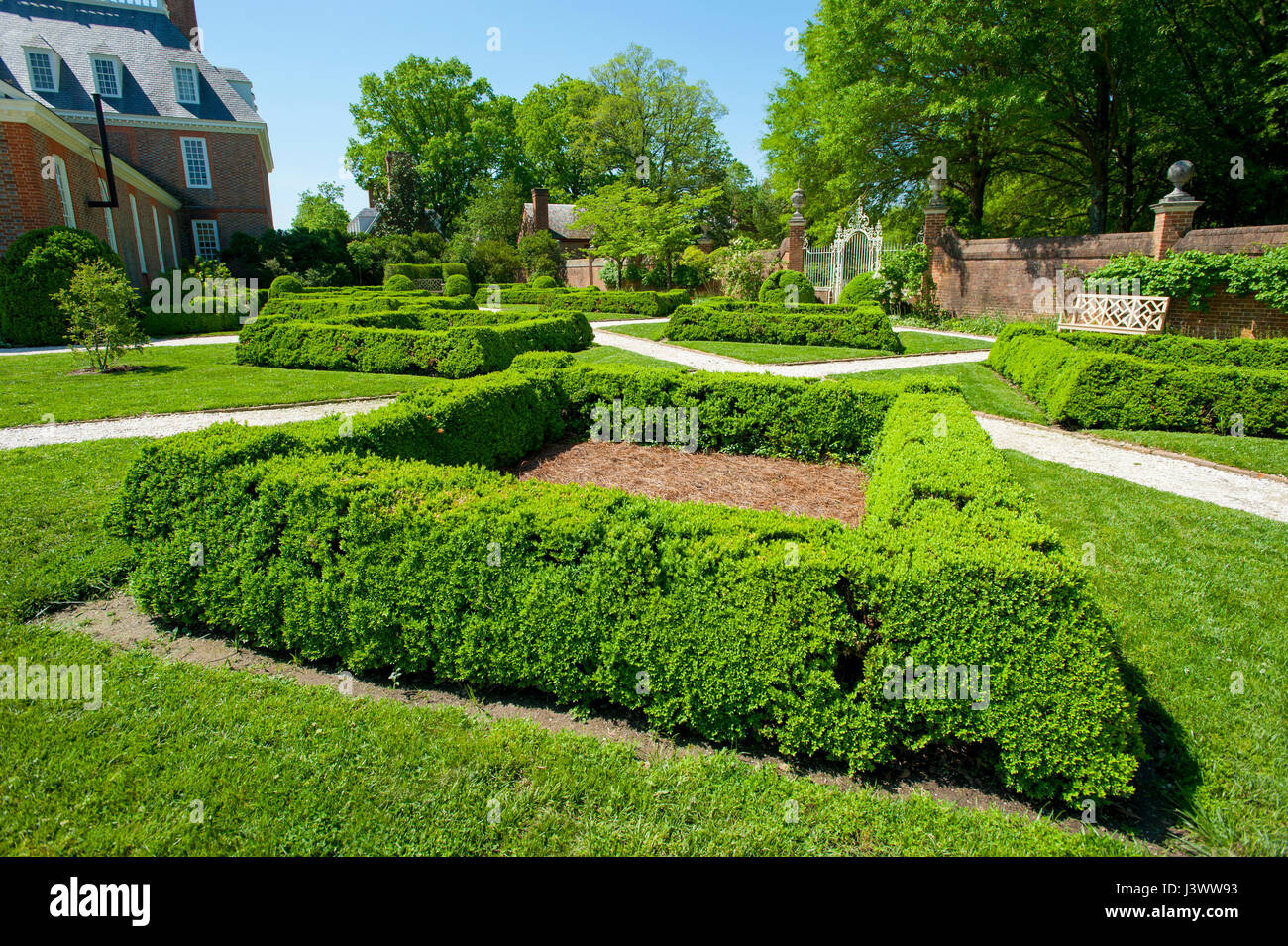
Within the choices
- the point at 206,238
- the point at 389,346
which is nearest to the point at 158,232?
the point at 206,238

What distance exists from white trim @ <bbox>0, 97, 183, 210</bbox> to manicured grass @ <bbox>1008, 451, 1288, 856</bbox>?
26366mm

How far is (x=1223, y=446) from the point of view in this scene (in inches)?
329

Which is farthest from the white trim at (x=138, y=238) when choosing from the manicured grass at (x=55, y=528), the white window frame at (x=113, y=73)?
the manicured grass at (x=55, y=528)

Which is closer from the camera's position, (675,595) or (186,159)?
(675,595)

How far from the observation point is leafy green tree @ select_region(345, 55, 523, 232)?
49969 millimetres

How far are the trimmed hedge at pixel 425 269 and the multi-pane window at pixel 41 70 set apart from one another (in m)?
14.5

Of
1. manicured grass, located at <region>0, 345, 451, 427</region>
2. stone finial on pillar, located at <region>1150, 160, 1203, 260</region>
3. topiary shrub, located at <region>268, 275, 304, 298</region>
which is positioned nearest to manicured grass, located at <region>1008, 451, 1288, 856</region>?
manicured grass, located at <region>0, 345, 451, 427</region>

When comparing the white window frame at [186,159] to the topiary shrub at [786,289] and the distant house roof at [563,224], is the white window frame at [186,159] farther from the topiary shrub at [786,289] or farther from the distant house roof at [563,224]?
the topiary shrub at [786,289]

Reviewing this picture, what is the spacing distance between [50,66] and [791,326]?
3185cm

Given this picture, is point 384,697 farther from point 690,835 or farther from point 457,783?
point 690,835

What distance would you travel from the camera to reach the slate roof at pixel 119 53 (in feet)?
86.3

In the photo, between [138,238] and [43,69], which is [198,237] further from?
[43,69]

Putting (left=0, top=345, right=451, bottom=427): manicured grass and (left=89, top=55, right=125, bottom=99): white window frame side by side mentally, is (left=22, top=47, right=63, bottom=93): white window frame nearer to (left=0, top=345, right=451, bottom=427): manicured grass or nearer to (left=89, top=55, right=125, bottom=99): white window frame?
(left=89, top=55, right=125, bottom=99): white window frame
